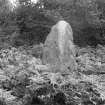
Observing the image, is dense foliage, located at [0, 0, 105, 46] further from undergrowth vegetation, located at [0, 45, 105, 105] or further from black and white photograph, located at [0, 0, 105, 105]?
undergrowth vegetation, located at [0, 45, 105, 105]

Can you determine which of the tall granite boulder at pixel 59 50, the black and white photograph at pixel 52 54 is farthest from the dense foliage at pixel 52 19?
the tall granite boulder at pixel 59 50

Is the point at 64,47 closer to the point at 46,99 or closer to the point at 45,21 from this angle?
the point at 46,99

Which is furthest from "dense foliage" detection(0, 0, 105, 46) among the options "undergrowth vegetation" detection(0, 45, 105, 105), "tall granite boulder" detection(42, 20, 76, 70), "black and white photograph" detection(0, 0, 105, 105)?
"undergrowth vegetation" detection(0, 45, 105, 105)

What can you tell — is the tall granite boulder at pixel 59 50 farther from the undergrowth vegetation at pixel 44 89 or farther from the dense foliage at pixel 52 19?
the dense foliage at pixel 52 19

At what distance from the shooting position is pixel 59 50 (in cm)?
830

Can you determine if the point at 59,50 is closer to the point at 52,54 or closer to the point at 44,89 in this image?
the point at 52,54

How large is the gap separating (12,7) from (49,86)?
10853 millimetres

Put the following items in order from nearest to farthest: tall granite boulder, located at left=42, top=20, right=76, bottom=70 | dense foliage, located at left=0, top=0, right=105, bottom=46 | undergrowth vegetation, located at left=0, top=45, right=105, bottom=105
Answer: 1. undergrowth vegetation, located at left=0, top=45, right=105, bottom=105
2. tall granite boulder, located at left=42, top=20, right=76, bottom=70
3. dense foliage, located at left=0, top=0, right=105, bottom=46

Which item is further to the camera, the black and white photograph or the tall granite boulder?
the tall granite boulder

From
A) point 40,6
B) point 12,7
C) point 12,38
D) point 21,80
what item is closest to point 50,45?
point 21,80

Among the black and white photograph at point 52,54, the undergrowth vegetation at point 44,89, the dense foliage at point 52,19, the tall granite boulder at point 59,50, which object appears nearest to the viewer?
the undergrowth vegetation at point 44,89

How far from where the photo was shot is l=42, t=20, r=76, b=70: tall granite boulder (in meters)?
8.25

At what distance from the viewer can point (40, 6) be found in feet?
47.1

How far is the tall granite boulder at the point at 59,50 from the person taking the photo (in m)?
8.25
